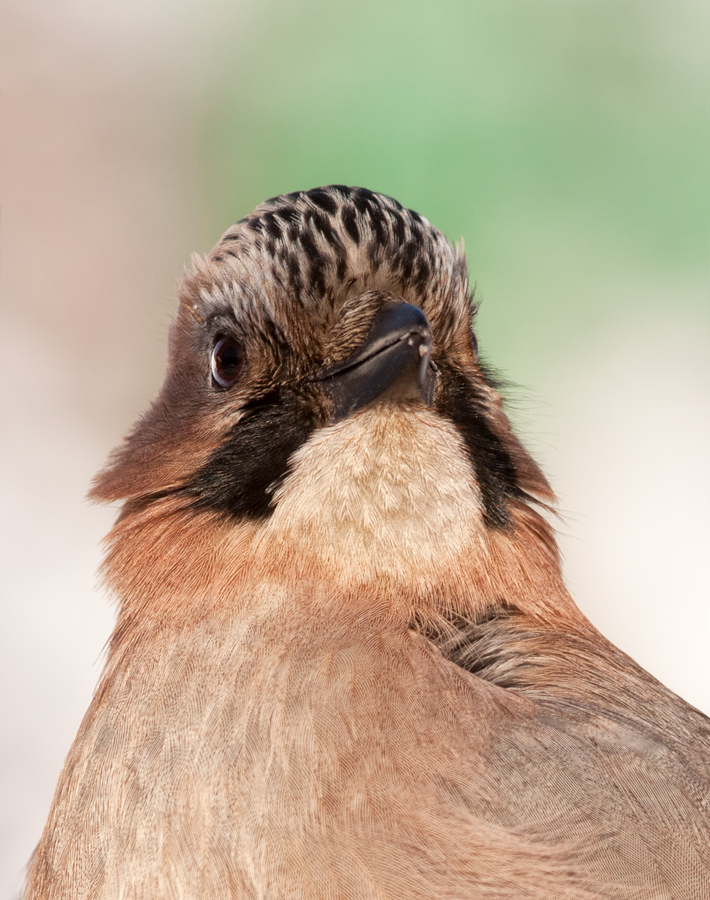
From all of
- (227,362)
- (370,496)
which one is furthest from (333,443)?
(227,362)

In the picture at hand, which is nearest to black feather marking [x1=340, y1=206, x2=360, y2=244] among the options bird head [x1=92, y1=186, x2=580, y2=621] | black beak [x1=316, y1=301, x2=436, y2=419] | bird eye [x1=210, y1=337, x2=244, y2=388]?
bird head [x1=92, y1=186, x2=580, y2=621]

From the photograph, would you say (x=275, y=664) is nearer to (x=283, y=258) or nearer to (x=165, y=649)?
(x=165, y=649)

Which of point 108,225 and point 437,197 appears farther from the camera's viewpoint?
point 108,225

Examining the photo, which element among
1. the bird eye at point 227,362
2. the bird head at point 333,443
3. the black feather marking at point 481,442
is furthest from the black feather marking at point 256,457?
the black feather marking at point 481,442

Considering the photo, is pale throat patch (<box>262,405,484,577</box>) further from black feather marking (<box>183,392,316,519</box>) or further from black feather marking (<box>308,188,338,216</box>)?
black feather marking (<box>308,188,338,216</box>)

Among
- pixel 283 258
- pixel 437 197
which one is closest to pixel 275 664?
pixel 283 258

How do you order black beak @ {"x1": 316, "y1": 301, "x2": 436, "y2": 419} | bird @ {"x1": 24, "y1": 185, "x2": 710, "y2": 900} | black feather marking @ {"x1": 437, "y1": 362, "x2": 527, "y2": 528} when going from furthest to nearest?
black feather marking @ {"x1": 437, "y1": 362, "x2": 527, "y2": 528} < black beak @ {"x1": 316, "y1": 301, "x2": 436, "y2": 419} < bird @ {"x1": 24, "y1": 185, "x2": 710, "y2": 900}

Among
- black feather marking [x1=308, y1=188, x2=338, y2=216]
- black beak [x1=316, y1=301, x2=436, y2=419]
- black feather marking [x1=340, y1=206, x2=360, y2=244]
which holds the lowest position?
black beak [x1=316, y1=301, x2=436, y2=419]

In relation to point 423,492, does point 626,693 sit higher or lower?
lower
